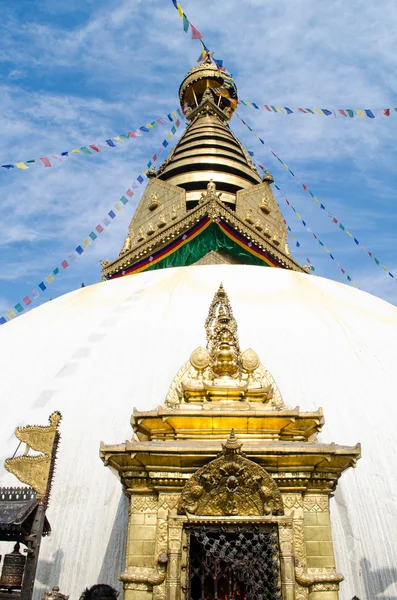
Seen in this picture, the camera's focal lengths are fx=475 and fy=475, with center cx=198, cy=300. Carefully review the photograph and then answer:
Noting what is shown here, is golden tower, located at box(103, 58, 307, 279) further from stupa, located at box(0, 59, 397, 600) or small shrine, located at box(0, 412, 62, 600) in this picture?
small shrine, located at box(0, 412, 62, 600)

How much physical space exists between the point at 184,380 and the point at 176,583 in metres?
1.54

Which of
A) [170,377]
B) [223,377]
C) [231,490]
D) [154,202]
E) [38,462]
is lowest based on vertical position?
[231,490]

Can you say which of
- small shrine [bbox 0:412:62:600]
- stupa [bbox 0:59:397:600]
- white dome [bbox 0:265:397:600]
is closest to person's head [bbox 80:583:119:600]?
stupa [bbox 0:59:397:600]

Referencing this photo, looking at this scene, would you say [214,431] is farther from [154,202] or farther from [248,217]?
[154,202]

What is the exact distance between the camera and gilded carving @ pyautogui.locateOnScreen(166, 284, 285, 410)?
380cm

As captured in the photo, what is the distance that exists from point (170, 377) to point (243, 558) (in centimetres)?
294

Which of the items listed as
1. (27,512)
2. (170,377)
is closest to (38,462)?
(27,512)

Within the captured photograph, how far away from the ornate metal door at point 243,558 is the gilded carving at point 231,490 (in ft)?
0.39

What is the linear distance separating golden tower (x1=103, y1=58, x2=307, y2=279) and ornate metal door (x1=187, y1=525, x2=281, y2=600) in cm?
881

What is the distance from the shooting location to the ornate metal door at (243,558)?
2862 millimetres

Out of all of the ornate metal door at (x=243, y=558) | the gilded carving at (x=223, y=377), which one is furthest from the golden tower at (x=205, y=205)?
the ornate metal door at (x=243, y=558)

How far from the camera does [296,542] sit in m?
2.90

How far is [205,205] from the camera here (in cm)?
1158

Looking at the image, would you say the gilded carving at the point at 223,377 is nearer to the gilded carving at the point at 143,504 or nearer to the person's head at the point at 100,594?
the gilded carving at the point at 143,504
